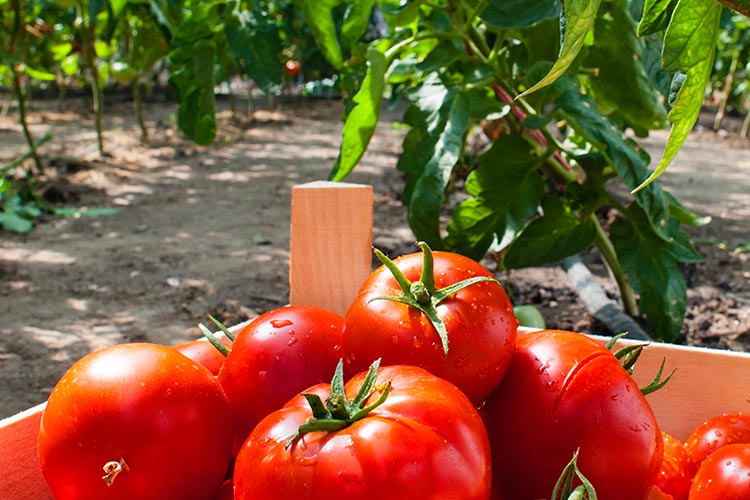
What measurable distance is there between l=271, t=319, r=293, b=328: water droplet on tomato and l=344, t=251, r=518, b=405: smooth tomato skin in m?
0.09

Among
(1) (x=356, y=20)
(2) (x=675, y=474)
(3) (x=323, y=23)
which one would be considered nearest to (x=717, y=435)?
(2) (x=675, y=474)

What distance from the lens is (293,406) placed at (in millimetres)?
784

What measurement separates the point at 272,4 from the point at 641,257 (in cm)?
250

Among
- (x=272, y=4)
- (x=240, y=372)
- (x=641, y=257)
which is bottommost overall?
(x=641, y=257)

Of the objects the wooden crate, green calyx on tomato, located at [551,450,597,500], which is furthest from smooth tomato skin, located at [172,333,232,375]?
green calyx on tomato, located at [551,450,597,500]

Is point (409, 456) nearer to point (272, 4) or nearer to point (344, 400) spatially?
point (344, 400)

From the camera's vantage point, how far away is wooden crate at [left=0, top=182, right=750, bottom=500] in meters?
1.26

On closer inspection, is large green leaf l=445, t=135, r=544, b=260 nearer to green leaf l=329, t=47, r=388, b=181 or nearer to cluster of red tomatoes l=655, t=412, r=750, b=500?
green leaf l=329, t=47, r=388, b=181

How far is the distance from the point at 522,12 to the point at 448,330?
3.44 feet

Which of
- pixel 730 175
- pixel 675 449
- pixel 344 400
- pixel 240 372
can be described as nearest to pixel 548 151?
pixel 675 449

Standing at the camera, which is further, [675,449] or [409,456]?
[675,449]

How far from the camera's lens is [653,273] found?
7.41 ft

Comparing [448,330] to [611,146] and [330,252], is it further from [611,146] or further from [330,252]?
[611,146]

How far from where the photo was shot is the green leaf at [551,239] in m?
2.25
